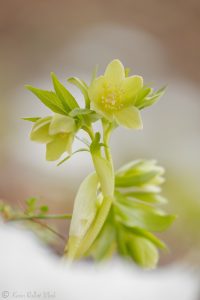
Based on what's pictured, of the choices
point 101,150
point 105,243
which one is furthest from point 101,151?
point 105,243

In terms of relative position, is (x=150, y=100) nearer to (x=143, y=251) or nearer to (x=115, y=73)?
(x=115, y=73)

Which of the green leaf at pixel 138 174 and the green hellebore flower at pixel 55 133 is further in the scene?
the green leaf at pixel 138 174

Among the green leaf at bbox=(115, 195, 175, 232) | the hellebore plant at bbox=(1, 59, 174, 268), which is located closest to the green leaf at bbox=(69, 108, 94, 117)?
the hellebore plant at bbox=(1, 59, 174, 268)

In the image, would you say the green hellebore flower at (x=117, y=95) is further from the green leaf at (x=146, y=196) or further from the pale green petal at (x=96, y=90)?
the green leaf at (x=146, y=196)

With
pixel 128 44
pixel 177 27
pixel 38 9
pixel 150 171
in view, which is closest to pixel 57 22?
pixel 38 9

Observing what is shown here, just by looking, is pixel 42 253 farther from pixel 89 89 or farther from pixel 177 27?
pixel 177 27

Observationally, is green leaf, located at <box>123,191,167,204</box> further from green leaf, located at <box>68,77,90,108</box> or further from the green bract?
green leaf, located at <box>68,77,90,108</box>

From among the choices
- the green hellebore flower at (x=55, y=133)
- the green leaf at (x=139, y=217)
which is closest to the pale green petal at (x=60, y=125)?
the green hellebore flower at (x=55, y=133)
